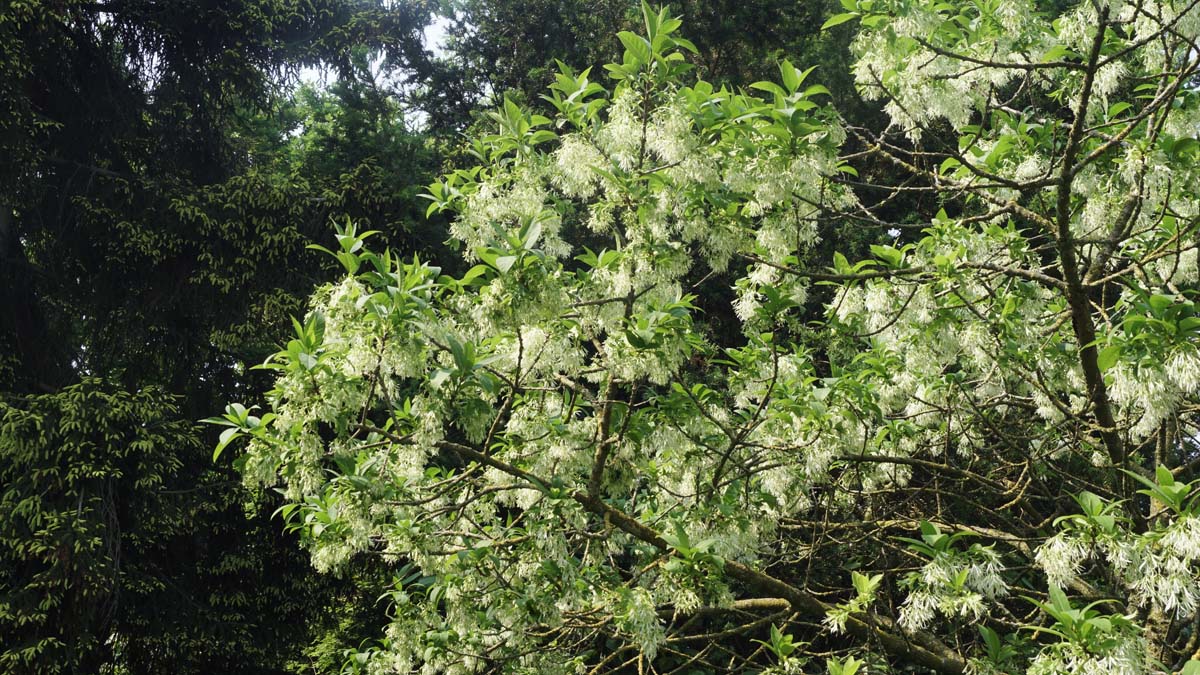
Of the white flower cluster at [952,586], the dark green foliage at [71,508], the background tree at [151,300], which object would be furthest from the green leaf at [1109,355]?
the dark green foliage at [71,508]

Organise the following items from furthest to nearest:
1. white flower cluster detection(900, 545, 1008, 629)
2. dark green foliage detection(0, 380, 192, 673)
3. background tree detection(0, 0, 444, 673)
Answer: background tree detection(0, 0, 444, 673) → dark green foliage detection(0, 380, 192, 673) → white flower cluster detection(900, 545, 1008, 629)

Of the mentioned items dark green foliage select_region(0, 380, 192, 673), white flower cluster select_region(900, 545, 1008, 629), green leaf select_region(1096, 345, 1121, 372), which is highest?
dark green foliage select_region(0, 380, 192, 673)

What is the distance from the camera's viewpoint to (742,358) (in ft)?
12.2

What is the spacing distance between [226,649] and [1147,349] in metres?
7.60

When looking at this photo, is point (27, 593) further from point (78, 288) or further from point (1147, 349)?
point (1147, 349)

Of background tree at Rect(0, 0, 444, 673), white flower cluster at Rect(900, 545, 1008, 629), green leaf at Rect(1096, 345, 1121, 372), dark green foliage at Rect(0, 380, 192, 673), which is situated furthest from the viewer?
background tree at Rect(0, 0, 444, 673)

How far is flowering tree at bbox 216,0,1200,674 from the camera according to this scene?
9.18ft

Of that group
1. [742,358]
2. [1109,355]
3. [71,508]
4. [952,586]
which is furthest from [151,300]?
[1109,355]

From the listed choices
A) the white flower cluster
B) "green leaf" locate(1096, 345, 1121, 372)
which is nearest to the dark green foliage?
the white flower cluster

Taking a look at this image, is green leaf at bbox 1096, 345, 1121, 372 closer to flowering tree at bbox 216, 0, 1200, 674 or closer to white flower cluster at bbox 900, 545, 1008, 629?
flowering tree at bbox 216, 0, 1200, 674

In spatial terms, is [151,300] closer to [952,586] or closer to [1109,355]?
[952,586]

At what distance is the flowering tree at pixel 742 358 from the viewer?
280 centimetres

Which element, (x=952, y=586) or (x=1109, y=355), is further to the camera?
(x=952, y=586)

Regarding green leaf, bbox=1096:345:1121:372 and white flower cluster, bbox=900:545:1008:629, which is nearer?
green leaf, bbox=1096:345:1121:372
